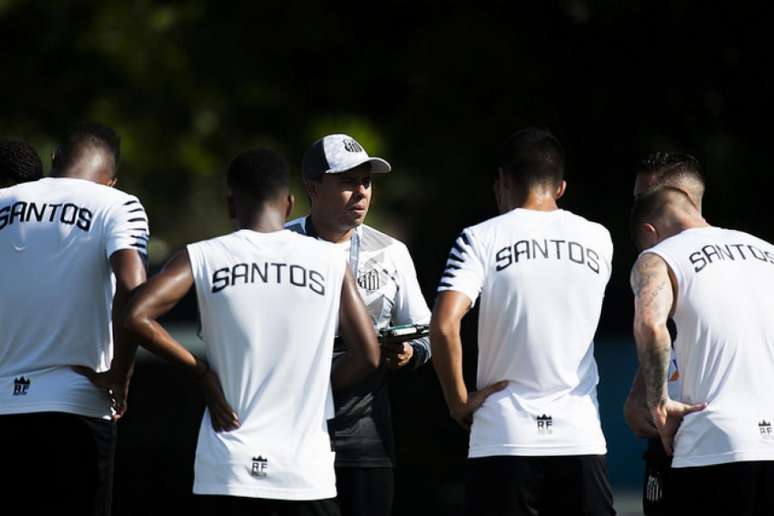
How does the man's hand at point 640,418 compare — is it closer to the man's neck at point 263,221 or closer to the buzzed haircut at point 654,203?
the buzzed haircut at point 654,203

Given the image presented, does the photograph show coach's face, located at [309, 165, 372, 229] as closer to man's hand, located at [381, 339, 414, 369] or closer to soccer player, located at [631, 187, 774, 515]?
man's hand, located at [381, 339, 414, 369]

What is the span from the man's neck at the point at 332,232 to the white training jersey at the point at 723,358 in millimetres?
1527

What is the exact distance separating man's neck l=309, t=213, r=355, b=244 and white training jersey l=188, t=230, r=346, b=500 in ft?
3.75

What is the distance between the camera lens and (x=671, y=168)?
711 cm

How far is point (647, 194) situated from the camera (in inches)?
264

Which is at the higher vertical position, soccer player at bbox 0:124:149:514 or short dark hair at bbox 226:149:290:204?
short dark hair at bbox 226:149:290:204

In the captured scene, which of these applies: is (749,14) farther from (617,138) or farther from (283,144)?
(283,144)

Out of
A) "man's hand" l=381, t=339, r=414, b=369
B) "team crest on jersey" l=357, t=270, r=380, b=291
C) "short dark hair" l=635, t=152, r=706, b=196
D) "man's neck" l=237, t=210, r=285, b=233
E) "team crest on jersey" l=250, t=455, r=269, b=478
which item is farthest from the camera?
"short dark hair" l=635, t=152, r=706, b=196

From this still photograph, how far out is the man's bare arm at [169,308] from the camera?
5.79 m

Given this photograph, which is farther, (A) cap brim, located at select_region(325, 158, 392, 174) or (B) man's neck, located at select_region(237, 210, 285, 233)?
(A) cap brim, located at select_region(325, 158, 392, 174)

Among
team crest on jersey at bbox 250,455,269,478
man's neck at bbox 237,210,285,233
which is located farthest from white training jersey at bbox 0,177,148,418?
team crest on jersey at bbox 250,455,269,478

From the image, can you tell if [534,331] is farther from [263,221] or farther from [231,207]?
[231,207]

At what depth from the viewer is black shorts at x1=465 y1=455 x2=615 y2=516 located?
6.21 metres

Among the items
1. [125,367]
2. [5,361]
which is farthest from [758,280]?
[5,361]
